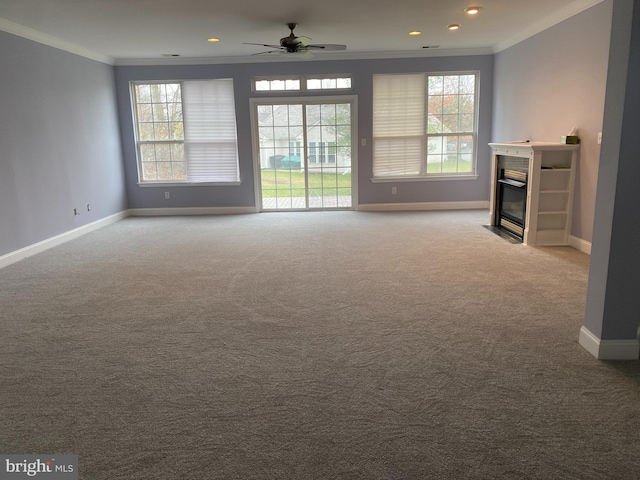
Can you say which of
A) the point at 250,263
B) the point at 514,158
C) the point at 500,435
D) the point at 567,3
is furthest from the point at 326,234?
the point at 500,435

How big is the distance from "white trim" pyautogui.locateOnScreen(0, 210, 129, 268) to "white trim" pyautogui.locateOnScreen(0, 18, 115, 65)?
245cm

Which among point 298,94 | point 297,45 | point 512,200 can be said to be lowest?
point 512,200

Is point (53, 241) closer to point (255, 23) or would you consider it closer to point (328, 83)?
point (255, 23)

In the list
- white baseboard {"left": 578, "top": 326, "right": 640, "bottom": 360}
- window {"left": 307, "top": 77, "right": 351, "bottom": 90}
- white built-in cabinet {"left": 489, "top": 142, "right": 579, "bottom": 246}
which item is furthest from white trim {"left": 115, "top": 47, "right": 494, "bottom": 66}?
white baseboard {"left": 578, "top": 326, "right": 640, "bottom": 360}

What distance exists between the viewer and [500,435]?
1984 mm

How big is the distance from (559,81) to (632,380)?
414 centimetres

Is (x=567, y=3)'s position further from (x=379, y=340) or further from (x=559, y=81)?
(x=379, y=340)

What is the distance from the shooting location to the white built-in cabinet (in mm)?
5125

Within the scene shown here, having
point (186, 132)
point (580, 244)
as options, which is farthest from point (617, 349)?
point (186, 132)

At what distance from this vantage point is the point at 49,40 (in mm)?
5770

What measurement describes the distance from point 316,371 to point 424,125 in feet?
20.2

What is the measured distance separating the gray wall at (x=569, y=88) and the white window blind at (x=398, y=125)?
1.51 metres

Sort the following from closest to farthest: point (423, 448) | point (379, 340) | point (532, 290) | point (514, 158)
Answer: point (423, 448) → point (379, 340) → point (532, 290) → point (514, 158)

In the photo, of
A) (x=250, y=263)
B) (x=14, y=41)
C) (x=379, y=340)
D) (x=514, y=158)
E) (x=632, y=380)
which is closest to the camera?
(x=632, y=380)
